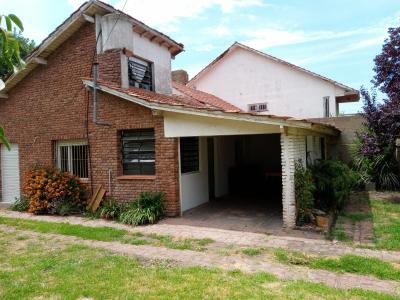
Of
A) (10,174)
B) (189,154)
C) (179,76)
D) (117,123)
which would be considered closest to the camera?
(117,123)

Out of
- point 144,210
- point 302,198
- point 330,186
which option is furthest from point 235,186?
point 302,198

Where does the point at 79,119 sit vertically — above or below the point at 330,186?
above

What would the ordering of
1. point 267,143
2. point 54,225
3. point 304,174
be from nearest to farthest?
1. point 304,174
2. point 54,225
3. point 267,143

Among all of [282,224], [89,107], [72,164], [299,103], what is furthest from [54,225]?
[299,103]

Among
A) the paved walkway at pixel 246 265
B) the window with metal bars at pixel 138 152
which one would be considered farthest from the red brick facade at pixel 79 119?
the paved walkway at pixel 246 265

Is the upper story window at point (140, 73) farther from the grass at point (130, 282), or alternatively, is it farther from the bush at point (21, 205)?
the grass at point (130, 282)

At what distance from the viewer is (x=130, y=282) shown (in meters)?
4.96

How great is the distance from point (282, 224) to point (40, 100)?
879 centimetres

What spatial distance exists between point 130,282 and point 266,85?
17695 millimetres

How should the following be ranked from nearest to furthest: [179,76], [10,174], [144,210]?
[144,210]
[10,174]
[179,76]

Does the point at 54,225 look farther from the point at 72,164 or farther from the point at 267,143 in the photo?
the point at 267,143

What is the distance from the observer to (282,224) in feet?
27.9

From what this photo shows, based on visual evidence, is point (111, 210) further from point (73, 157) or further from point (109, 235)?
point (73, 157)

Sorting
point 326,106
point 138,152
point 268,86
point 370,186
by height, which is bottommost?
point 370,186
